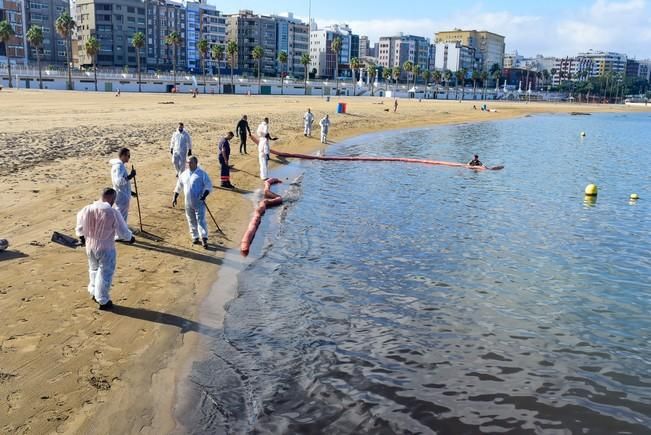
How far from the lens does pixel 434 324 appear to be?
35.2ft

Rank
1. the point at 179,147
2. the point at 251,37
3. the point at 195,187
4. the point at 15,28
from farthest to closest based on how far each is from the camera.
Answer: the point at 251,37 → the point at 15,28 → the point at 179,147 → the point at 195,187

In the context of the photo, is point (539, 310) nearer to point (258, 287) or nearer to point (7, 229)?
point (258, 287)

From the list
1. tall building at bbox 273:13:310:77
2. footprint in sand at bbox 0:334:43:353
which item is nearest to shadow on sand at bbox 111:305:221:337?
footprint in sand at bbox 0:334:43:353

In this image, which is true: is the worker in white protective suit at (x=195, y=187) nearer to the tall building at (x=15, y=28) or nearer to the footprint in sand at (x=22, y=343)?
the footprint in sand at (x=22, y=343)

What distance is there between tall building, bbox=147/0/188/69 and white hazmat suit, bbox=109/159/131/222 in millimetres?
145203

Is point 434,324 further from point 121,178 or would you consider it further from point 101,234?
point 121,178

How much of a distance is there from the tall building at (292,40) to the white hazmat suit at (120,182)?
168993 mm

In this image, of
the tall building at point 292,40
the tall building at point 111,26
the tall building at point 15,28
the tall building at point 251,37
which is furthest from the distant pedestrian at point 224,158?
the tall building at point 292,40

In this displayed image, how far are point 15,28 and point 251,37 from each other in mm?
73451

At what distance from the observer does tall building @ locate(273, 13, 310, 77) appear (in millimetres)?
177375

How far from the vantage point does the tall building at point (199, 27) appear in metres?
160

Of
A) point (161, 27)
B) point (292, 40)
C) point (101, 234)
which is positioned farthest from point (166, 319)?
point (292, 40)

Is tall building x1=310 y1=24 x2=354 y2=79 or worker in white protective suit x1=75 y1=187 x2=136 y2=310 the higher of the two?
tall building x1=310 y1=24 x2=354 y2=79

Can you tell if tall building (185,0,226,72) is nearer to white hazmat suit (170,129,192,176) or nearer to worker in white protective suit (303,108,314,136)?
worker in white protective suit (303,108,314,136)
